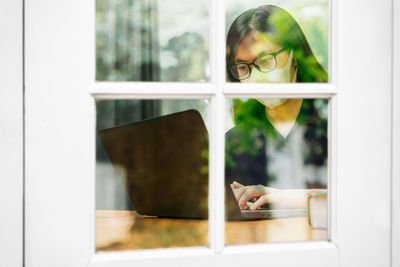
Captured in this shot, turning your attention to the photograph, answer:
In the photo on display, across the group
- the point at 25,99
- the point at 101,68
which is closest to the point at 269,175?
the point at 101,68

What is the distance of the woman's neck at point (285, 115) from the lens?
933 millimetres

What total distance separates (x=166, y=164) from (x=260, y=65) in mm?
384

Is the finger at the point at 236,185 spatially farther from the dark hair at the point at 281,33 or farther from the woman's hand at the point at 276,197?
the dark hair at the point at 281,33

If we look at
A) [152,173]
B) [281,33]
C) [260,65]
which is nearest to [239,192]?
[152,173]

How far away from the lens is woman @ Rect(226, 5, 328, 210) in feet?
2.97

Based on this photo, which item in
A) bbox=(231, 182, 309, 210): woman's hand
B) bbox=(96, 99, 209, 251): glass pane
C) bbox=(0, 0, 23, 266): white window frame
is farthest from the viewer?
bbox=(231, 182, 309, 210): woman's hand

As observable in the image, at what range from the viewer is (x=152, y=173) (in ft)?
2.87

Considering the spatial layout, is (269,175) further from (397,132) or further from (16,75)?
(16,75)

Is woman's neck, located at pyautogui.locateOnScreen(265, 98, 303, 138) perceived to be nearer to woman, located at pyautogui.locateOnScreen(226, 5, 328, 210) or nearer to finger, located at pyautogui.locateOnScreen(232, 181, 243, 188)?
woman, located at pyautogui.locateOnScreen(226, 5, 328, 210)

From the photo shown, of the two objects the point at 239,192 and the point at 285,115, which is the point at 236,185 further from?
the point at 285,115

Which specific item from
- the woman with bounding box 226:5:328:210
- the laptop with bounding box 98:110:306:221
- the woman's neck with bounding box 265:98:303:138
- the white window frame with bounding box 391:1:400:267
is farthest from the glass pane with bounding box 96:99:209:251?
the white window frame with bounding box 391:1:400:267

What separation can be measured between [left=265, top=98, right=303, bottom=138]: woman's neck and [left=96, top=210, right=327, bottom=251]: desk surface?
0.89 ft

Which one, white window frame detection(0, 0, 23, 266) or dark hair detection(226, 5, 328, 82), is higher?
dark hair detection(226, 5, 328, 82)

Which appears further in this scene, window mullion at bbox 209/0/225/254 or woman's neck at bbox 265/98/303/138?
woman's neck at bbox 265/98/303/138
